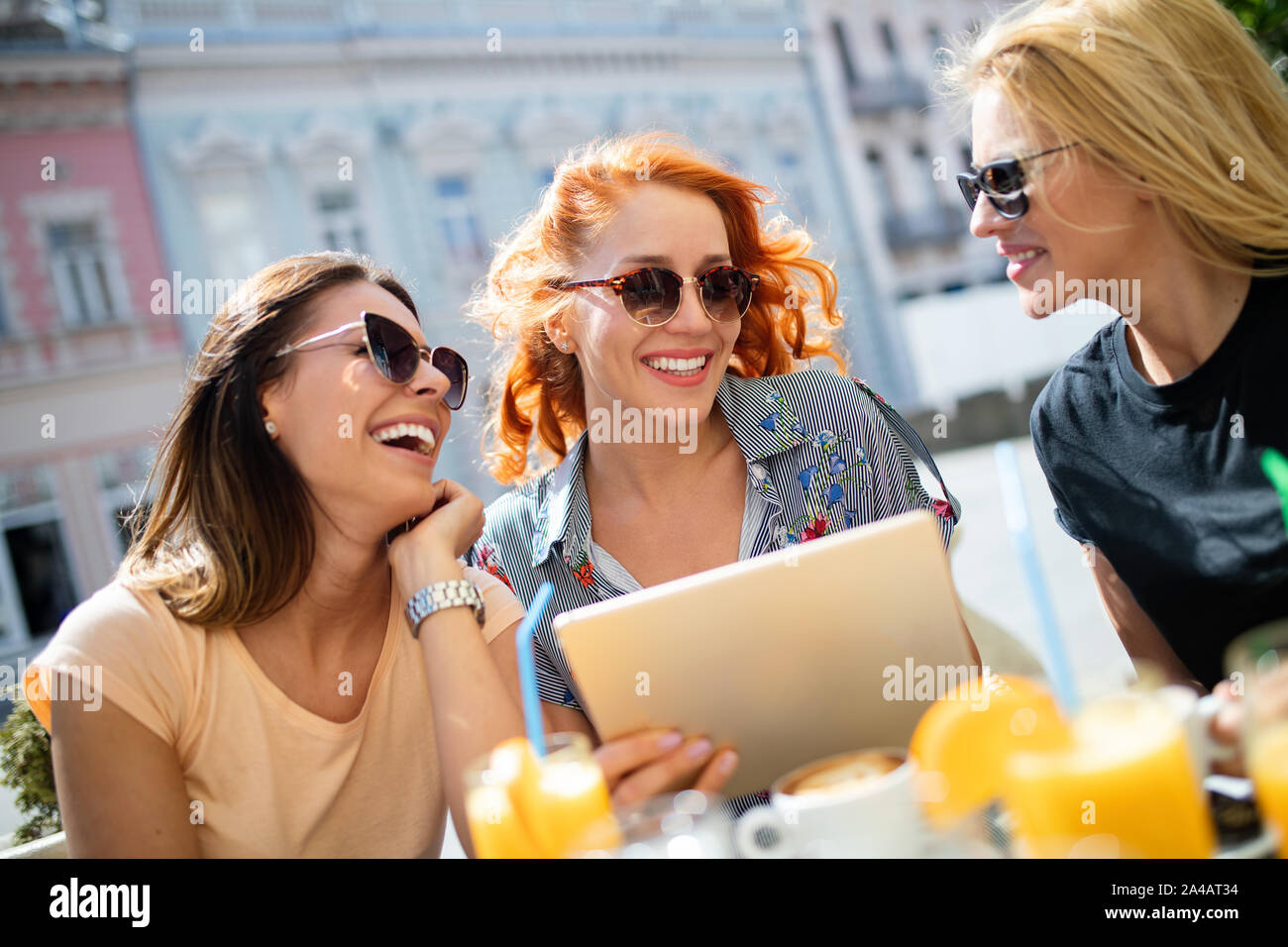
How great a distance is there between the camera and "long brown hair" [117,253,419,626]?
180 centimetres

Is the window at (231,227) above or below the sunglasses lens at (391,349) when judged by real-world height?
above

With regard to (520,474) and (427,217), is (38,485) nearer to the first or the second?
(427,217)

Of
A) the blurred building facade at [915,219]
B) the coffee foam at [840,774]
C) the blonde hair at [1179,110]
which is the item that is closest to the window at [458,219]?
the blurred building facade at [915,219]

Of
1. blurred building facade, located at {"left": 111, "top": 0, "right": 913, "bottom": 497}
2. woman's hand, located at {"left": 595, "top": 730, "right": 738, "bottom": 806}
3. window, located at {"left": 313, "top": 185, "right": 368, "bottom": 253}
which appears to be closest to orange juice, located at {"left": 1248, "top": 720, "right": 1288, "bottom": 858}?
woman's hand, located at {"left": 595, "top": 730, "right": 738, "bottom": 806}

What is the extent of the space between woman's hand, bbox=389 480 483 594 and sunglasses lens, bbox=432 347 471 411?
0.20m

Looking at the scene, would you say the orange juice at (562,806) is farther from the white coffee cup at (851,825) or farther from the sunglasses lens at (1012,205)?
the sunglasses lens at (1012,205)

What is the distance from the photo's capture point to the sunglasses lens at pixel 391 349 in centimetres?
192

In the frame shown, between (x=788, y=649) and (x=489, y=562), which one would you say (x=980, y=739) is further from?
(x=489, y=562)

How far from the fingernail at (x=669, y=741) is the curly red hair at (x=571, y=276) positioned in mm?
1478

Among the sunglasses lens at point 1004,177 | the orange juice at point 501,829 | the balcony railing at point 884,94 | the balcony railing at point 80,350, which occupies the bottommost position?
the orange juice at point 501,829

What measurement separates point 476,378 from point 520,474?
654 cm

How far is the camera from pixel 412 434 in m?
1.96

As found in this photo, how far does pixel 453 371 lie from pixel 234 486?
1.75ft
